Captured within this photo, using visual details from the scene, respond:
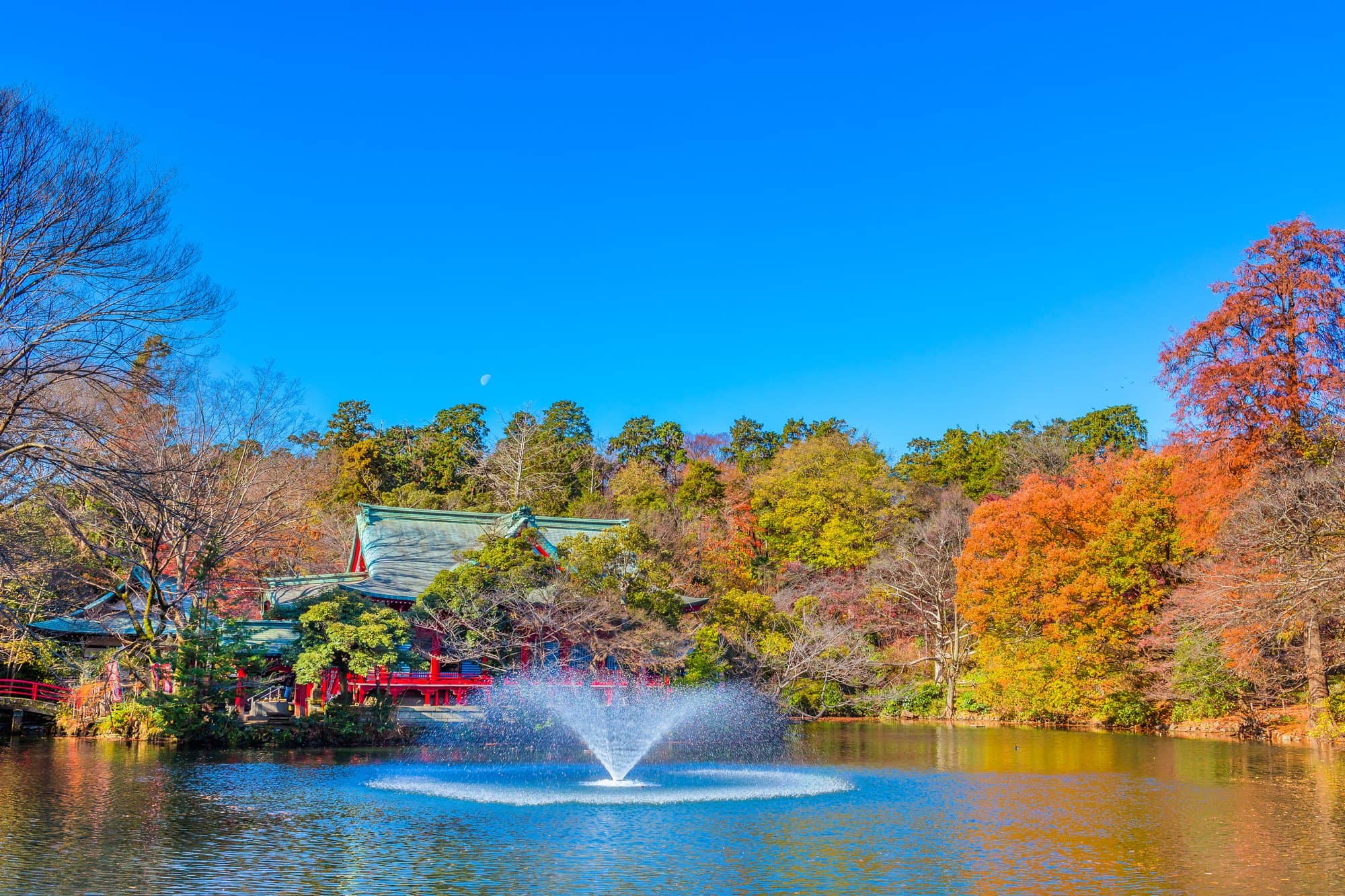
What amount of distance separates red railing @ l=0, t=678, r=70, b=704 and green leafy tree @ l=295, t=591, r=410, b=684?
8.52m

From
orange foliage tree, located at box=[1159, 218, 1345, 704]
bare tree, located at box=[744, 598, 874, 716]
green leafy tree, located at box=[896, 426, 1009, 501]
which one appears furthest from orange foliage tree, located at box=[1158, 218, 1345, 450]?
green leafy tree, located at box=[896, 426, 1009, 501]

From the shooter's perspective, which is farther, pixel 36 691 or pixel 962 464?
pixel 962 464

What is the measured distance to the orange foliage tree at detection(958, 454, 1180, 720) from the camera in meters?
33.2

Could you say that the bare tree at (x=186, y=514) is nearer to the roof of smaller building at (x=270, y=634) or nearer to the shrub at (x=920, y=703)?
the roof of smaller building at (x=270, y=634)

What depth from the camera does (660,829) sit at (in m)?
13.6

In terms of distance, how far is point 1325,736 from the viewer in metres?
26.9

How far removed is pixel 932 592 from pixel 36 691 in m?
32.4

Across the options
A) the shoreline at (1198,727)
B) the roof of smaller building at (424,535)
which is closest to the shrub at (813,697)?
the shoreline at (1198,727)

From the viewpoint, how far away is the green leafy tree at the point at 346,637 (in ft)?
78.3

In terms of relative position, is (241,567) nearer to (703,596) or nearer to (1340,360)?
(703,596)

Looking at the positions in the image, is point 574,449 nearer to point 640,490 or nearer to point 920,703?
point 640,490

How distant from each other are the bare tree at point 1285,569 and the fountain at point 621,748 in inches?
492

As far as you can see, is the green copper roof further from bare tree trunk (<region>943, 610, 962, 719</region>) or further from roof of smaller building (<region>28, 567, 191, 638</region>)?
bare tree trunk (<region>943, 610, 962, 719</region>)

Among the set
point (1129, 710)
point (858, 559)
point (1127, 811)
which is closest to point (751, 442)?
point (858, 559)
